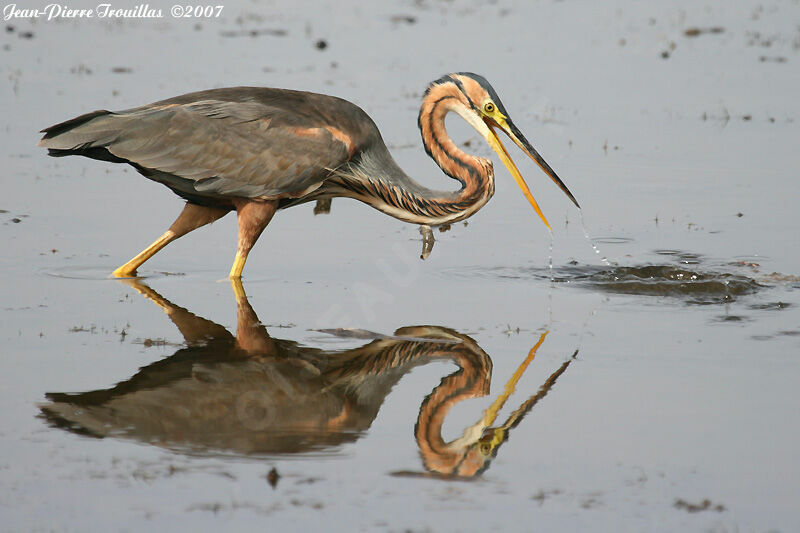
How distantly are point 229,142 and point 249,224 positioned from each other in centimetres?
63

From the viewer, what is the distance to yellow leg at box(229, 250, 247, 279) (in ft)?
30.8

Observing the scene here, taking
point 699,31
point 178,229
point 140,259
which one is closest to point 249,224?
point 178,229

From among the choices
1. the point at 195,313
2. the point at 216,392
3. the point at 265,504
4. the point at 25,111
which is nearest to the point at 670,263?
the point at 195,313

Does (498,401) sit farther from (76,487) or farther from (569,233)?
(569,233)

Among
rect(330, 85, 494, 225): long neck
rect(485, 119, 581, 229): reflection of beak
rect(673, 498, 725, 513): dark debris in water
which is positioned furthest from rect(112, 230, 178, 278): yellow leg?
rect(673, 498, 725, 513): dark debris in water

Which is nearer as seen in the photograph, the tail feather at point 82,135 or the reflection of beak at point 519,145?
the tail feather at point 82,135

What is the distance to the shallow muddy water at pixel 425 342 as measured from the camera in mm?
5734

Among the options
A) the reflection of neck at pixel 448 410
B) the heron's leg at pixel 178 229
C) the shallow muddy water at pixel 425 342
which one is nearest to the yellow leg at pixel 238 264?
the shallow muddy water at pixel 425 342

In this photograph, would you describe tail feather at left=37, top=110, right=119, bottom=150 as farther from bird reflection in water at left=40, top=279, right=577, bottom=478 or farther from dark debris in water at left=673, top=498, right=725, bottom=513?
dark debris in water at left=673, top=498, right=725, bottom=513

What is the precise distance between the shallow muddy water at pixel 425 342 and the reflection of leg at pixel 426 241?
0.10 meters

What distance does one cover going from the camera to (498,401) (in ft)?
23.6

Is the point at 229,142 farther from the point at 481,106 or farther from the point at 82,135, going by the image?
the point at 481,106

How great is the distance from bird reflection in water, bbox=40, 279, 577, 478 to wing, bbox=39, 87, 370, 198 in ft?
4.33

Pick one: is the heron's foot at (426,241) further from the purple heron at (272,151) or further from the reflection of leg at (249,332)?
the reflection of leg at (249,332)
